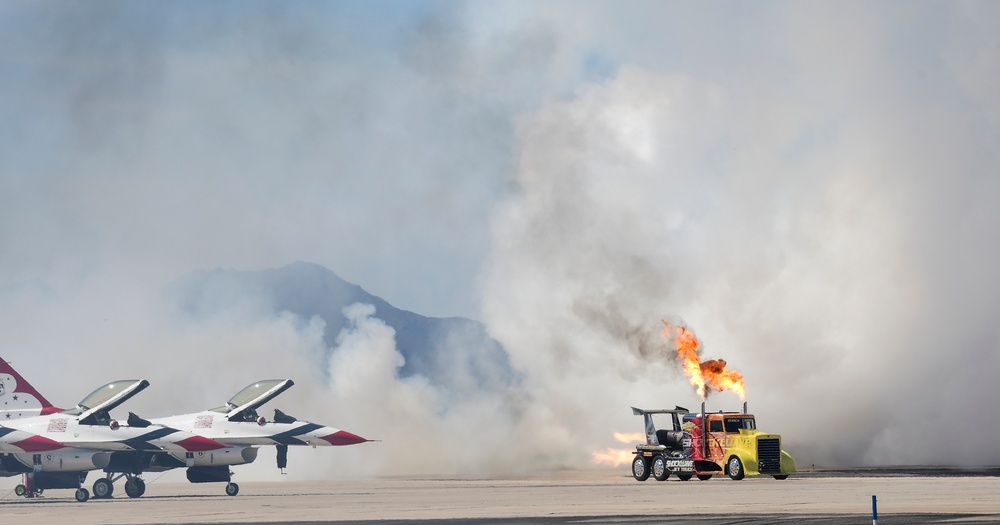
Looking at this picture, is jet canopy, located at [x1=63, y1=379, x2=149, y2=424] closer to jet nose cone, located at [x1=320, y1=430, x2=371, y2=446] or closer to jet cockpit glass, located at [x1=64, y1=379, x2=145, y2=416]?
jet cockpit glass, located at [x1=64, y1=379, x2=145, y2=416]

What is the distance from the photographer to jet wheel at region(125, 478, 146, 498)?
76.8 m

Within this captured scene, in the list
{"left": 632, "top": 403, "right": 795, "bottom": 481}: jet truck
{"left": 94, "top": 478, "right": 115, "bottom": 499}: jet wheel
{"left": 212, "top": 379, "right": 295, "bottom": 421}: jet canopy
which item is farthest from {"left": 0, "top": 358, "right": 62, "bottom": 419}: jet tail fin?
{"left": 632, "top": 403, "right": 795, "bottom": 481}: jet truck

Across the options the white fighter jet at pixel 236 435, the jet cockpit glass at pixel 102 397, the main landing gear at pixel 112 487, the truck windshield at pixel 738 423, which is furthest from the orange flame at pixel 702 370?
the main landing gear at pixel 112 487

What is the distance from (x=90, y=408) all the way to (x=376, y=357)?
63.5 metres

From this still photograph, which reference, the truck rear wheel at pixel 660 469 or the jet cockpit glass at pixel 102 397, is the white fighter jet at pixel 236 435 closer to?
the jet cockpit glass at pixel 102 397

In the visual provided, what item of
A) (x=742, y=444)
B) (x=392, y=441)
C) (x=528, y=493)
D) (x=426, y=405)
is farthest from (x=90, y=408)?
(x=426, y=405)

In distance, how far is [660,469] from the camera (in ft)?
256

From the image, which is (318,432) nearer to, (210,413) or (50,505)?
(210,413)

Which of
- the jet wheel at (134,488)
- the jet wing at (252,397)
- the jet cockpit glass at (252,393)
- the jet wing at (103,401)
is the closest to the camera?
the jet wheel at (134,488)

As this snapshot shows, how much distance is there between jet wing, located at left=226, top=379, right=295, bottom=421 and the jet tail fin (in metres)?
14.1

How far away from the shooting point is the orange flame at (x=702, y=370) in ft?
275

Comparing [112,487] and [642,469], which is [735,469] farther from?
[112,487]

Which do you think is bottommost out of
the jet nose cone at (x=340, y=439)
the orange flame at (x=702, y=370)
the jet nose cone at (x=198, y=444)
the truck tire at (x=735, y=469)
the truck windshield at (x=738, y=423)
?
the truck tire at (x=735, y=469)

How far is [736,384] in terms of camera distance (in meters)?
83.9
